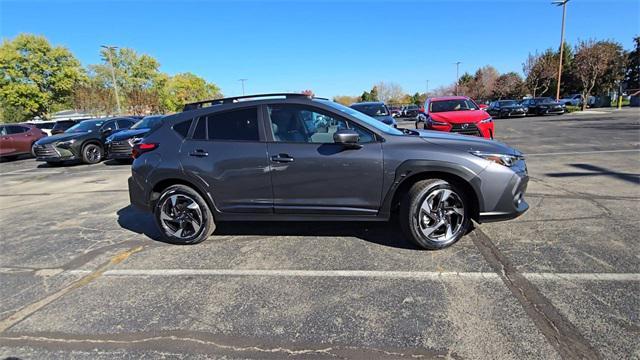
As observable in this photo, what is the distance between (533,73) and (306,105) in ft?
178

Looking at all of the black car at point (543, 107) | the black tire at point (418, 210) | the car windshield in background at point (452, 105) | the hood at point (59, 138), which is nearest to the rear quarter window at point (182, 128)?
the black tire at point (418, 210)

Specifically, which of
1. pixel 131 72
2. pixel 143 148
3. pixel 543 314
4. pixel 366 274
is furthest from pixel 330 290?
pixel 131 72

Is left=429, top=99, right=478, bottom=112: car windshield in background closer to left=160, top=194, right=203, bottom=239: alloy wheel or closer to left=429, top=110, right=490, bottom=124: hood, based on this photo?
left=429, top=110, right=490, bottom=124: hood

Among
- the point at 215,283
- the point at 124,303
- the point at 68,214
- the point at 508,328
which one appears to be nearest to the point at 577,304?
the point at 508,328

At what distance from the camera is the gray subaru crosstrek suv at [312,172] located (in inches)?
154

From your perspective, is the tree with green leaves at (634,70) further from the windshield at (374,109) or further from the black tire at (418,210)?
the black tire at (418,210)

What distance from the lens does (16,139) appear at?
16906mm

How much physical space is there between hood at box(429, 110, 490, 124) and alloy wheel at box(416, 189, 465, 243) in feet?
19.3

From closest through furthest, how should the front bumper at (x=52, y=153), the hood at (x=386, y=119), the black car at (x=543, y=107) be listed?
1. the hood at (x=386, y=119)
2. the front bumper at (x=52, y=153)
3. the black car at (x=543, y=107)

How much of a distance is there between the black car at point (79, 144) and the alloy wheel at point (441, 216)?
13351 millimetres

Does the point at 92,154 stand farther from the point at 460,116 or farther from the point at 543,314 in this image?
the point at 543,314

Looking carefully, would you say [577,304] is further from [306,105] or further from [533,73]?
[533,73]

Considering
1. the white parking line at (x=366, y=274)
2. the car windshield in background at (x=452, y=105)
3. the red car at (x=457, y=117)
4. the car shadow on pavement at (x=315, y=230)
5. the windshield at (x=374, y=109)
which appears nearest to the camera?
the white parking line at (x=366, y=274)

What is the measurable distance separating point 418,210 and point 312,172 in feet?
Result: 3.92
